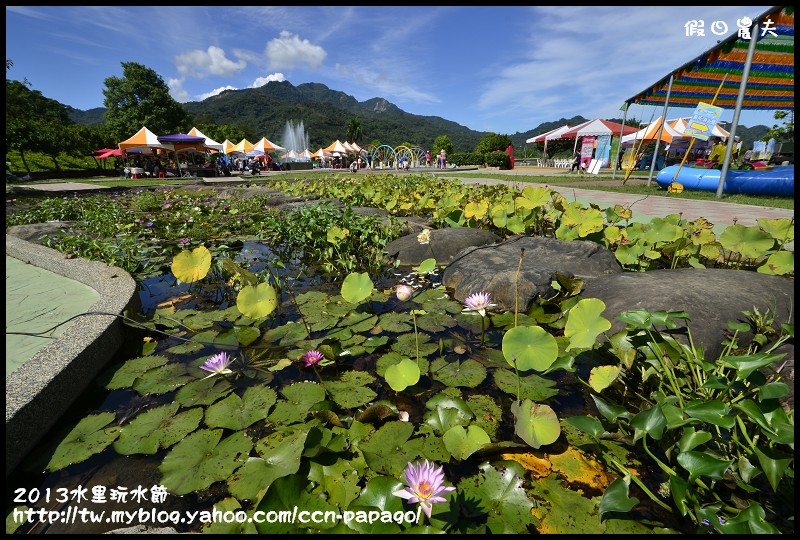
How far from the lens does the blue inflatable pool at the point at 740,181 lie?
5793mm

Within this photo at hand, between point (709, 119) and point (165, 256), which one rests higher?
point (709, 119)

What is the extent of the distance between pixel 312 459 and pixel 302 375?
51 cm

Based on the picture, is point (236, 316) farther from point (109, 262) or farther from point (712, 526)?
point (712, 526)

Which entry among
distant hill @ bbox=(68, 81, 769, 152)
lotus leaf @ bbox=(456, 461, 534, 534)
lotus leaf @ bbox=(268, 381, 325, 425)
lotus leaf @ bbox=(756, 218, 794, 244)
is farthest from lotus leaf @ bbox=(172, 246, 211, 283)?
distant hill @ bbox=(68, 81, 769, 152)

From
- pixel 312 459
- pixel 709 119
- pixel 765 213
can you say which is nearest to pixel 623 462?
pixel 312 459

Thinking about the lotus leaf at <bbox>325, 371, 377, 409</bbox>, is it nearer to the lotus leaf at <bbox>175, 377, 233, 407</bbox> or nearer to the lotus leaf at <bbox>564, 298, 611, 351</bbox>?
the lotus leaf at <bbox>175, 377, 233, 407</bbox>

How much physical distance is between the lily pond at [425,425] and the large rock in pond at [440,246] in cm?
83

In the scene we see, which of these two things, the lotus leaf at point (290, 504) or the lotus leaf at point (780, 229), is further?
the lotus leaf at point (780, 229)

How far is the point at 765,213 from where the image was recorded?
3.95 metres

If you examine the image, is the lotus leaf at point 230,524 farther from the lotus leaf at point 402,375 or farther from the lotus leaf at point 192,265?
the lotus leaf at point 192,265

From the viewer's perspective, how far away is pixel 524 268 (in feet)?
6.75

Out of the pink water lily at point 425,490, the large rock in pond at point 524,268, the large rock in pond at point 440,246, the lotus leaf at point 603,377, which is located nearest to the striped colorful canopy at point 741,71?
the large rock in pond at point 524,268

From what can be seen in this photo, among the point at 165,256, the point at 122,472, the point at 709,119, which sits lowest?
the point at 122,472

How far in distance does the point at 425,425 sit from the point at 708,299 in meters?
1.26
